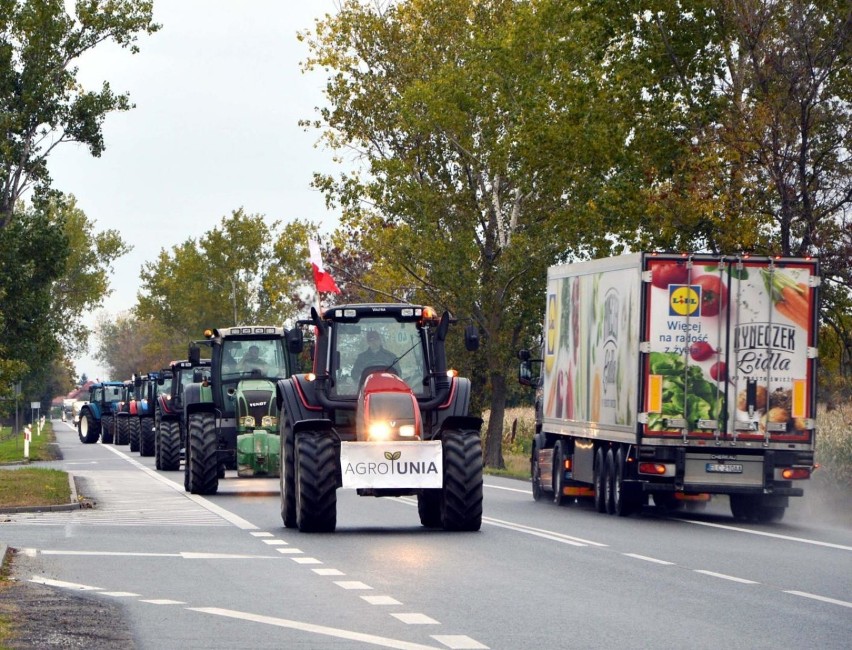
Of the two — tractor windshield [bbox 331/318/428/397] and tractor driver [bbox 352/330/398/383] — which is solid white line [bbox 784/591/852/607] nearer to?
tractor windshield [bbox 331/318/428/397]

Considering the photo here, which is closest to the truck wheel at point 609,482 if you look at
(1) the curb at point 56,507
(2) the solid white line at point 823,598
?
(1) the curb at point 56,507

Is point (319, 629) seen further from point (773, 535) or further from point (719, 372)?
point (719, 372)

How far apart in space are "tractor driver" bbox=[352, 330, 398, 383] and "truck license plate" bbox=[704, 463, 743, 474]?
4.58 metres

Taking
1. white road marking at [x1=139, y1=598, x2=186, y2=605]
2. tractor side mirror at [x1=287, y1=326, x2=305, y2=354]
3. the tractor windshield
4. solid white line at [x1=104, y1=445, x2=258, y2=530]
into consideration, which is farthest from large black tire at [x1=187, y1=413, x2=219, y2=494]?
white road marking at [x1=139, y1=598, x2=186, y2=605]

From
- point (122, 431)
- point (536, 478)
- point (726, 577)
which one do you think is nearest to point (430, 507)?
point (726, 577)

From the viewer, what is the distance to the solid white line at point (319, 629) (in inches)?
453

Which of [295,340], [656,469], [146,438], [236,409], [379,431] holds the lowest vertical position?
[656,469]

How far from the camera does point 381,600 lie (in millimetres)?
14125

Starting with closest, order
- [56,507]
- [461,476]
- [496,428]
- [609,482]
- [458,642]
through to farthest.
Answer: [458,642], [461,476], [609,482], [56,507], [496,428]

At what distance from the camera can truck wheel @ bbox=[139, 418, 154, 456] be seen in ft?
187

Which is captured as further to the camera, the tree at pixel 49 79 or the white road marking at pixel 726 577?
the tree at pixel 49 79

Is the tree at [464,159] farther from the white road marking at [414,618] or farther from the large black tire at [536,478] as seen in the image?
the white road marking at [414,618]

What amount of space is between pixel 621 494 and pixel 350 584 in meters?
11.0

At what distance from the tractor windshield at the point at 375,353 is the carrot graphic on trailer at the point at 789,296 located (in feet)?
16.2
